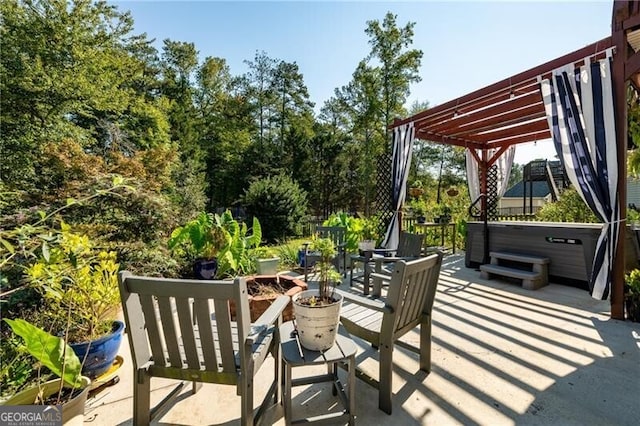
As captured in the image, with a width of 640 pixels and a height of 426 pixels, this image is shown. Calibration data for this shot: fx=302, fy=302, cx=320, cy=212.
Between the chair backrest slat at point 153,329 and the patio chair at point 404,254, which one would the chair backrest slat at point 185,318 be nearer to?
the chair backrest slat at point 153,329

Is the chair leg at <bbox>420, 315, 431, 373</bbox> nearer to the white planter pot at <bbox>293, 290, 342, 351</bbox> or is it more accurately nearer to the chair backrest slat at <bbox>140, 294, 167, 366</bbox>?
the white planter pot at <bbox>293, 290, 342, 351</bbox>

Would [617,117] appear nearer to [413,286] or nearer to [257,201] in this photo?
[413,286]

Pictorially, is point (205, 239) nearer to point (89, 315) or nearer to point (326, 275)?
point (89, 315)

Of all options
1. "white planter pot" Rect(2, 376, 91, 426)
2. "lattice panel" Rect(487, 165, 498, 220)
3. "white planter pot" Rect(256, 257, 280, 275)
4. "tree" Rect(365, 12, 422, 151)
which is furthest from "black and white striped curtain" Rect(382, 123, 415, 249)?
"tree" Rect(365, 12, 422, 151)

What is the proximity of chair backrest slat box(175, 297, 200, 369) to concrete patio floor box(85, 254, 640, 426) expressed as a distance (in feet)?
1.67

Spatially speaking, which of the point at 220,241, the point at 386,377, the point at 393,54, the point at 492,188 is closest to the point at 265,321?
the point at 386,377

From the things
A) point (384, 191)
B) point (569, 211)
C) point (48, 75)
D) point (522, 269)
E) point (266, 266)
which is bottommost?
point (522, 269)

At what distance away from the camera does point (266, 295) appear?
10.4ft

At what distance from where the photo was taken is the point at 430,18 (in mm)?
4793

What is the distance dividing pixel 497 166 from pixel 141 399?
927cm

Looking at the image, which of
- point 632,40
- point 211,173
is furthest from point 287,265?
point 211,173

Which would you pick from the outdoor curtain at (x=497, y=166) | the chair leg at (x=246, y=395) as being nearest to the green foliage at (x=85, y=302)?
the chair leg at (x=246, y=395)

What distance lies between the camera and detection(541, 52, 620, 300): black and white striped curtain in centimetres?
321

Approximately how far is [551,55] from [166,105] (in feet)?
44.4
